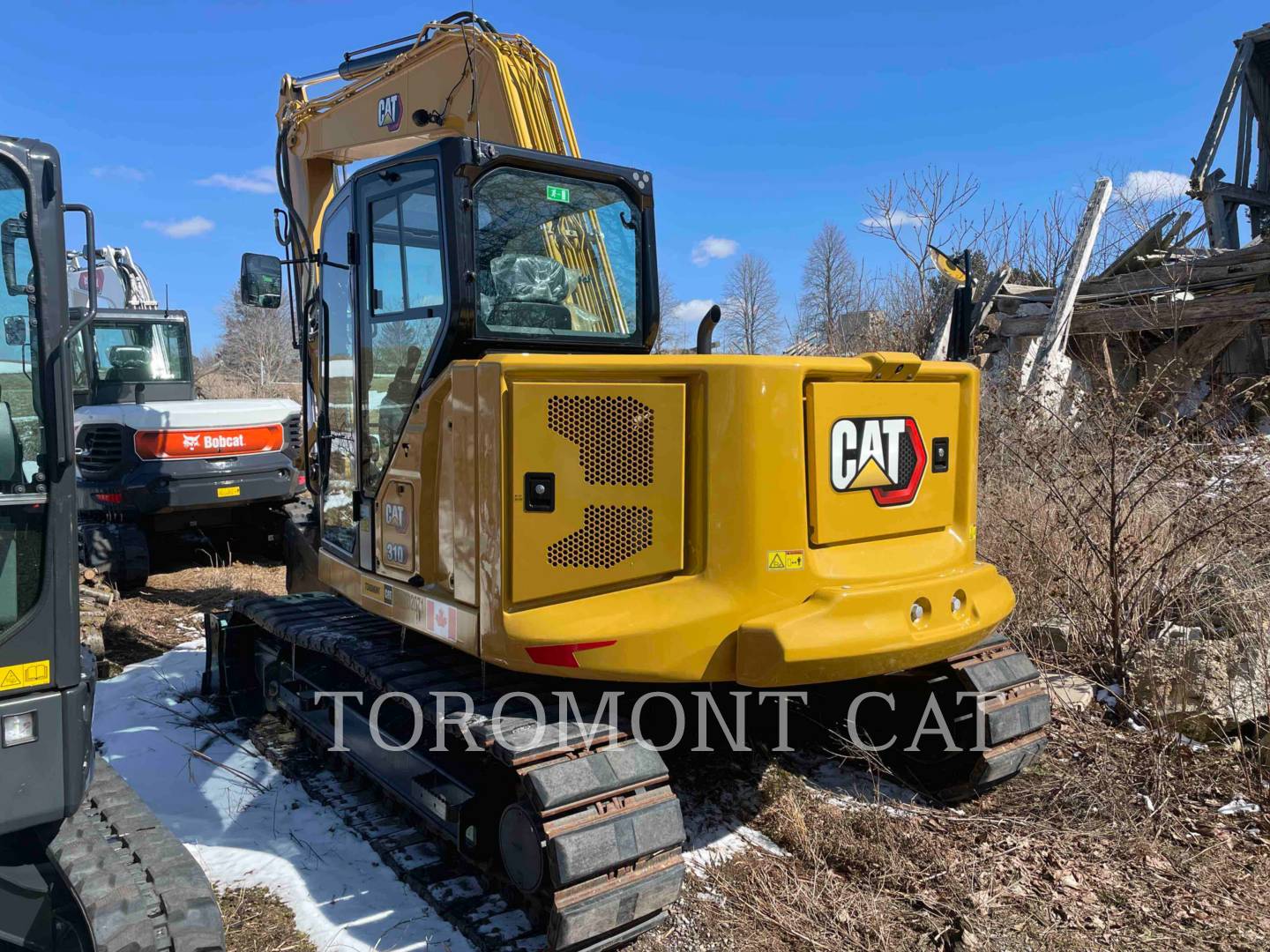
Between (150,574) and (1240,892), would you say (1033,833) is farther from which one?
(150,574)

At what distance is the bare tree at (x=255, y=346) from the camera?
41.9 meters

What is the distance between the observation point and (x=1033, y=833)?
13.0 feet

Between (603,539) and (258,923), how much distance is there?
1.89 m

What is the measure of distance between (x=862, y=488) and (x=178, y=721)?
4127mm

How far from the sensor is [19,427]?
259cm

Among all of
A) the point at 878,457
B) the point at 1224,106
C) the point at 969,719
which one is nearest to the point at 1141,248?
the point at 1224,106

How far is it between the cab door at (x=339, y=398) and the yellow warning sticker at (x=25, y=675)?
5.77ft

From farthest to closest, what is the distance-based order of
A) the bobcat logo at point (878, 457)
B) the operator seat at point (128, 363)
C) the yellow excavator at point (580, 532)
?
the operator seat at point (128, 363)
the bobcat logo at point (878, 457)
the yellow excavator at point (580, 532)

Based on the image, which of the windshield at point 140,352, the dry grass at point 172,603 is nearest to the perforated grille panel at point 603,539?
the dry grass at point 172,603

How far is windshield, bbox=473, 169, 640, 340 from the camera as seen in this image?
3.71 meters

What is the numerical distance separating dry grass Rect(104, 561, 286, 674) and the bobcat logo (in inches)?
203

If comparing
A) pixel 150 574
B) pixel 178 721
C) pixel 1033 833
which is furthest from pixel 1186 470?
pixel 150 574

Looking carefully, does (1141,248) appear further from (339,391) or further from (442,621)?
(442,621)

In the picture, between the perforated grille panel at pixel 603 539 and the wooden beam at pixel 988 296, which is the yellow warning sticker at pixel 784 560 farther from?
the wooden beam at pixel 988 296
